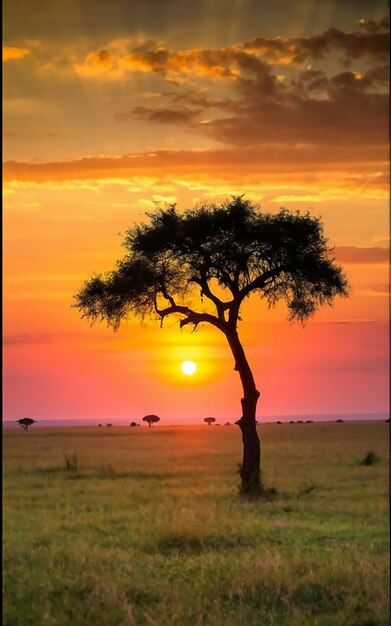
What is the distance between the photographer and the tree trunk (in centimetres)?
357

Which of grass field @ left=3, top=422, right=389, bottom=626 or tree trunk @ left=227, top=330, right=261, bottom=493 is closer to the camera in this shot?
tree trunk @ left=227, top=330, right=261, bottom=493

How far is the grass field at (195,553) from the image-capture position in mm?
14211

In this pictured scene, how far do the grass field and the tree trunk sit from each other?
0.18 m

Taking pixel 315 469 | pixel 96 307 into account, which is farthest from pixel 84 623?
pixel 315 469

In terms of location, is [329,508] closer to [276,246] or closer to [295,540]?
[295,540]

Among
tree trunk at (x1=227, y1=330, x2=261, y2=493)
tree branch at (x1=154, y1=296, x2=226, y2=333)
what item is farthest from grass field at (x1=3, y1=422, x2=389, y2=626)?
tree branch at (x1=154, y1=296, x2=226, y2=333)

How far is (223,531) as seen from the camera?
22.1m

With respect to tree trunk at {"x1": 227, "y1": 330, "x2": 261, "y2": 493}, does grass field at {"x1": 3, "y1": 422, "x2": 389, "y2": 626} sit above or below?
below

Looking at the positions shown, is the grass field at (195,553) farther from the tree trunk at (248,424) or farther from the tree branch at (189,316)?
the tree branch at (189,316)

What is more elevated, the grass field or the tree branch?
the tree branch

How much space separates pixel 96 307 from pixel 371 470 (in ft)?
142

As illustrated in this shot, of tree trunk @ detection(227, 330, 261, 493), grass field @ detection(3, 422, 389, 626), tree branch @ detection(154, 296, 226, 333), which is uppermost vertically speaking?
tree branch @ detection(154, 296, 226, 333)

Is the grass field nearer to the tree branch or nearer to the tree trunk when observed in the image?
the tree trunk

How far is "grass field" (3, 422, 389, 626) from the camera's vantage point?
14.2 m
